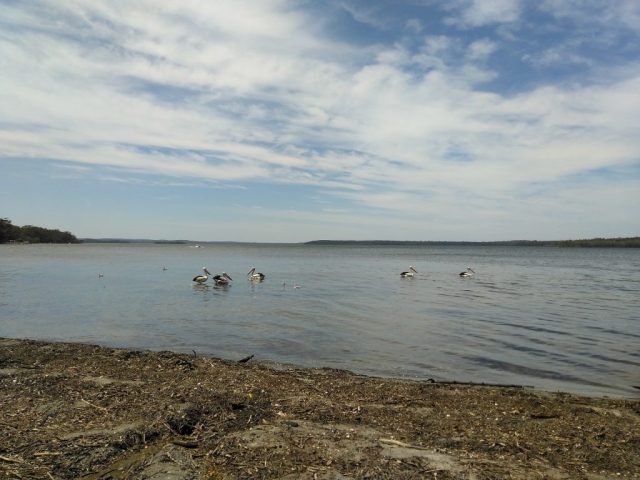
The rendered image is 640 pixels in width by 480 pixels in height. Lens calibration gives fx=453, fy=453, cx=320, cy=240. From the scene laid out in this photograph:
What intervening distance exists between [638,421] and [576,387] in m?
2.99

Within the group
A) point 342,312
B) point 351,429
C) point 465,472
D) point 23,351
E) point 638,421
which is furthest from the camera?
point 342,312

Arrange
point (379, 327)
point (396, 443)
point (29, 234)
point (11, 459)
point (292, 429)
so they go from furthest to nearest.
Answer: point (29, 234)
point (379, 327)
point (292, 429)
point (396, 443)
point (11, 459)

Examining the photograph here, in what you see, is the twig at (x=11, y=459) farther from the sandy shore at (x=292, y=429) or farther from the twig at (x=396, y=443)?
the twig at (x=396, y=443)

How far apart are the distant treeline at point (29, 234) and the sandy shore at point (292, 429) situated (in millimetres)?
129933

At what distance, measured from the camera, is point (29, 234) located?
5221 inches

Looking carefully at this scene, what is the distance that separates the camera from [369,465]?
482 centimetres

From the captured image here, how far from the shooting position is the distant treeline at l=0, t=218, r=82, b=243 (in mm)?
116562

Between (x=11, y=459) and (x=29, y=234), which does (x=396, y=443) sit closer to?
(x=11, y=459)

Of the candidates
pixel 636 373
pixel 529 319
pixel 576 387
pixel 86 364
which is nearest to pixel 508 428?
pixel 576 387

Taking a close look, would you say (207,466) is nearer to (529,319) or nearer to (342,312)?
(342,312)

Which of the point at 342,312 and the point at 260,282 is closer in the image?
the point at 342,312

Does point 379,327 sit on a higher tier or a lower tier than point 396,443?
lower

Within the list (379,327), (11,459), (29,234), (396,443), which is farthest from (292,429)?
(29,234)

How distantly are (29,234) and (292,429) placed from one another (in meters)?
153
